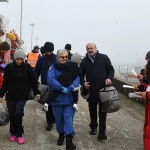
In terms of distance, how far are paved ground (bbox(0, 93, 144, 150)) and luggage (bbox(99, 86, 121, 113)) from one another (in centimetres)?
60

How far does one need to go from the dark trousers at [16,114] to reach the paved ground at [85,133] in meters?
0.23

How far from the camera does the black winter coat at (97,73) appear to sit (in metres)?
6.14

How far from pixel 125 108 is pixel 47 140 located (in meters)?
4.12

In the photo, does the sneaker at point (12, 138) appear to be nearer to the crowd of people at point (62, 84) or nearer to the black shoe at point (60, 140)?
the crowd of people at point (62, 84)

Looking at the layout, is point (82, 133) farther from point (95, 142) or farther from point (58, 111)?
point (58, 111)

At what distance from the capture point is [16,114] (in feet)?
19.3

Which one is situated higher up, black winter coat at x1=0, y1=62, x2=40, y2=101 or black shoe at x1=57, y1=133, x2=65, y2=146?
black winter coat at x1=0, y1=62, x2=40, y2=101

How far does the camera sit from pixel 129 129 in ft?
22.9

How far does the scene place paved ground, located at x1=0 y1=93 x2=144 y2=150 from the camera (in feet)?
18.8

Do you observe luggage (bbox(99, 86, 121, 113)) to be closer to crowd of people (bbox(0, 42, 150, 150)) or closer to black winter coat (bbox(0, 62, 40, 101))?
crowd of people (bbox(0, 42, 150, 150))

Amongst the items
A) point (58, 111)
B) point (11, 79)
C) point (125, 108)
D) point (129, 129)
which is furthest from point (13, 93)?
point (125, 108)

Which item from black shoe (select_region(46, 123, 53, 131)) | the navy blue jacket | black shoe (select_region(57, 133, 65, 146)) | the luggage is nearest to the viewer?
black shoe (select_region(57, 133, 65, 146))

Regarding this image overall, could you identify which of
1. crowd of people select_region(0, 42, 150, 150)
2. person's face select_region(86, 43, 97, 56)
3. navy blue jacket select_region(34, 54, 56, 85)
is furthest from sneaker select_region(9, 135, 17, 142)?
person's face select_region(86, 43, 97, 56)

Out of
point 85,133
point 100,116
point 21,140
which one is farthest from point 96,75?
point 21,140
